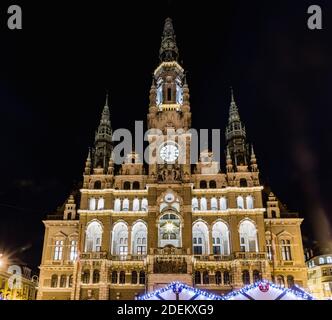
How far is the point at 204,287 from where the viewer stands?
50.7 metres

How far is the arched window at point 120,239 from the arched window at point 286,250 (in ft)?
78.9

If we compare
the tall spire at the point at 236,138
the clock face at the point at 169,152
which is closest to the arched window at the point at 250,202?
the tall spire at the point at 236,138

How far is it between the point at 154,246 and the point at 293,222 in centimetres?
2268

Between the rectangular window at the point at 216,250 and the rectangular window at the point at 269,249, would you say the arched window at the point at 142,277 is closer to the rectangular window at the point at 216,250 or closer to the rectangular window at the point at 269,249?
the rectangular window at the point at 216,250

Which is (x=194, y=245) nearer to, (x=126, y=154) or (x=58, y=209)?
(x=126, y=154)

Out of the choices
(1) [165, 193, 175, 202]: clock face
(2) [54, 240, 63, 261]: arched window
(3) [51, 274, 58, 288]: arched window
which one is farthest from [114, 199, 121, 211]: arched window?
(3) [51, 274, 58, 288]: arched window

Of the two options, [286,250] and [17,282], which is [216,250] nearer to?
[286,250]

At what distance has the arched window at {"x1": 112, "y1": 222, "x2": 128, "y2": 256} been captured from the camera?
181 feet

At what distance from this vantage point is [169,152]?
197 feet

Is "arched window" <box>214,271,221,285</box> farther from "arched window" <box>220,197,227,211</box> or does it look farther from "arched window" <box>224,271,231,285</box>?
"arched window" <box>220,197,227,211</box>

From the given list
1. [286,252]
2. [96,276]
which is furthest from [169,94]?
[96,276]

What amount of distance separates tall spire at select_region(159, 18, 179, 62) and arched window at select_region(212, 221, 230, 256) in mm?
34282

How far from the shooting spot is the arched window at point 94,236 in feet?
182
